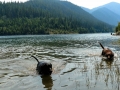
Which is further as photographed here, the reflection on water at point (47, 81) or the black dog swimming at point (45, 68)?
the black dog swimming at point (45, 68)

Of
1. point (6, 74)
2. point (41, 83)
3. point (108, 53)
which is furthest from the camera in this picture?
point (108, 53)

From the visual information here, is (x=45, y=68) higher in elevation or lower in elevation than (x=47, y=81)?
higher

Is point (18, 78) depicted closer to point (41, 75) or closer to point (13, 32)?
point (41, 75)

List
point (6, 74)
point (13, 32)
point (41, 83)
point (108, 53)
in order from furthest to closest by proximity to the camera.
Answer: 1. point (13, 32)
2. point (108, 53)
3. point (6, 74)
4. point (41, 83)

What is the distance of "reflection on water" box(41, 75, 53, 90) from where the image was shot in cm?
1210

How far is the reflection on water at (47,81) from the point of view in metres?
12.1

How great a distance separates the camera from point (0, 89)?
11.5m

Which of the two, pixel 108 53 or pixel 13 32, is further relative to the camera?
pixel 13 32

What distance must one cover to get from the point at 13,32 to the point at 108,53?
183992mm

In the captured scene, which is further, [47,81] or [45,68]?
[45,68]

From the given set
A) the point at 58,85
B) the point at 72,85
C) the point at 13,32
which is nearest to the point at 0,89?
the point at 58,85

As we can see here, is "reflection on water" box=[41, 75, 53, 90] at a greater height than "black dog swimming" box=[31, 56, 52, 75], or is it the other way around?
"black dog swimming" box=[31, 56, 52, 75]

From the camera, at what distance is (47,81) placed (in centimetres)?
1328

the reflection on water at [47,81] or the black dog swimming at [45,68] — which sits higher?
the black dog swimming at [45,68]
